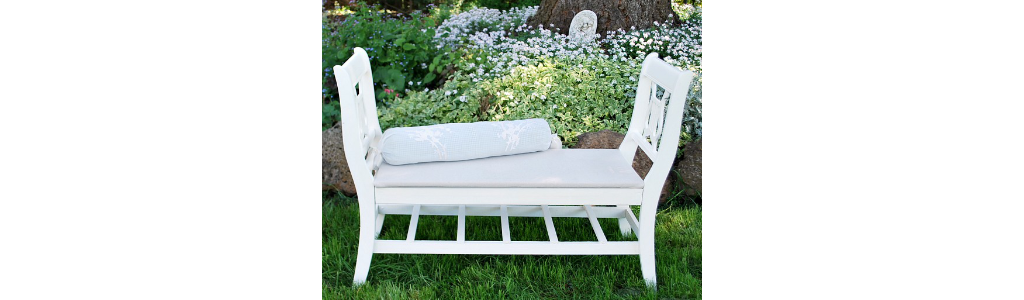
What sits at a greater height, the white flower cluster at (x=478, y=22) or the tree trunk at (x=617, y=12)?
the tree trunk at (x=617, y=12)

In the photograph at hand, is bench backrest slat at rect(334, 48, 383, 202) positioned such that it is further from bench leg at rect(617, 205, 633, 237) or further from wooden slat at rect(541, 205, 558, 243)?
bench leg at rect(617, 205, 633, 237)

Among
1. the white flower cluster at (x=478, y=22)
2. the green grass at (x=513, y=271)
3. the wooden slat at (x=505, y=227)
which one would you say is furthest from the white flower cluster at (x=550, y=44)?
the wooden slat at (x=505, y=227)

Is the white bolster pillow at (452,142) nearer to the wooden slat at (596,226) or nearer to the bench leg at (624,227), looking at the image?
the wooden slat at (596,226)

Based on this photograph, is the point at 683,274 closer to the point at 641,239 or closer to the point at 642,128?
the point at 641,239

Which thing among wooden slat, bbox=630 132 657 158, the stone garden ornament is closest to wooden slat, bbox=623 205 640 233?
wooden slat, bbox=630 132 657 158

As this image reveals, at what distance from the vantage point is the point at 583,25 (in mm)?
4051

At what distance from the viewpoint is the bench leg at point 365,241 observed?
208cm

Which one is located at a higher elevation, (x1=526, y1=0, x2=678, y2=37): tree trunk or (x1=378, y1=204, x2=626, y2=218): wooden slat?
(x1=526, y1=0, x2=678, y2=37): tree trunk

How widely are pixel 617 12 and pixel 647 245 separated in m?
2.22

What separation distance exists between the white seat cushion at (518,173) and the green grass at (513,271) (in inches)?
12.8

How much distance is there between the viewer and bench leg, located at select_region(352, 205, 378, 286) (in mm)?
2082

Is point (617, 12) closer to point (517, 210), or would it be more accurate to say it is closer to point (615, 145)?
point (615, 145)

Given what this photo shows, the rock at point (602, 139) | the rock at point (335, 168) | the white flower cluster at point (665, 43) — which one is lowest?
the rock at point (335, 168)

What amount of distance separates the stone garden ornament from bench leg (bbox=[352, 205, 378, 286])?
2.22 meters
